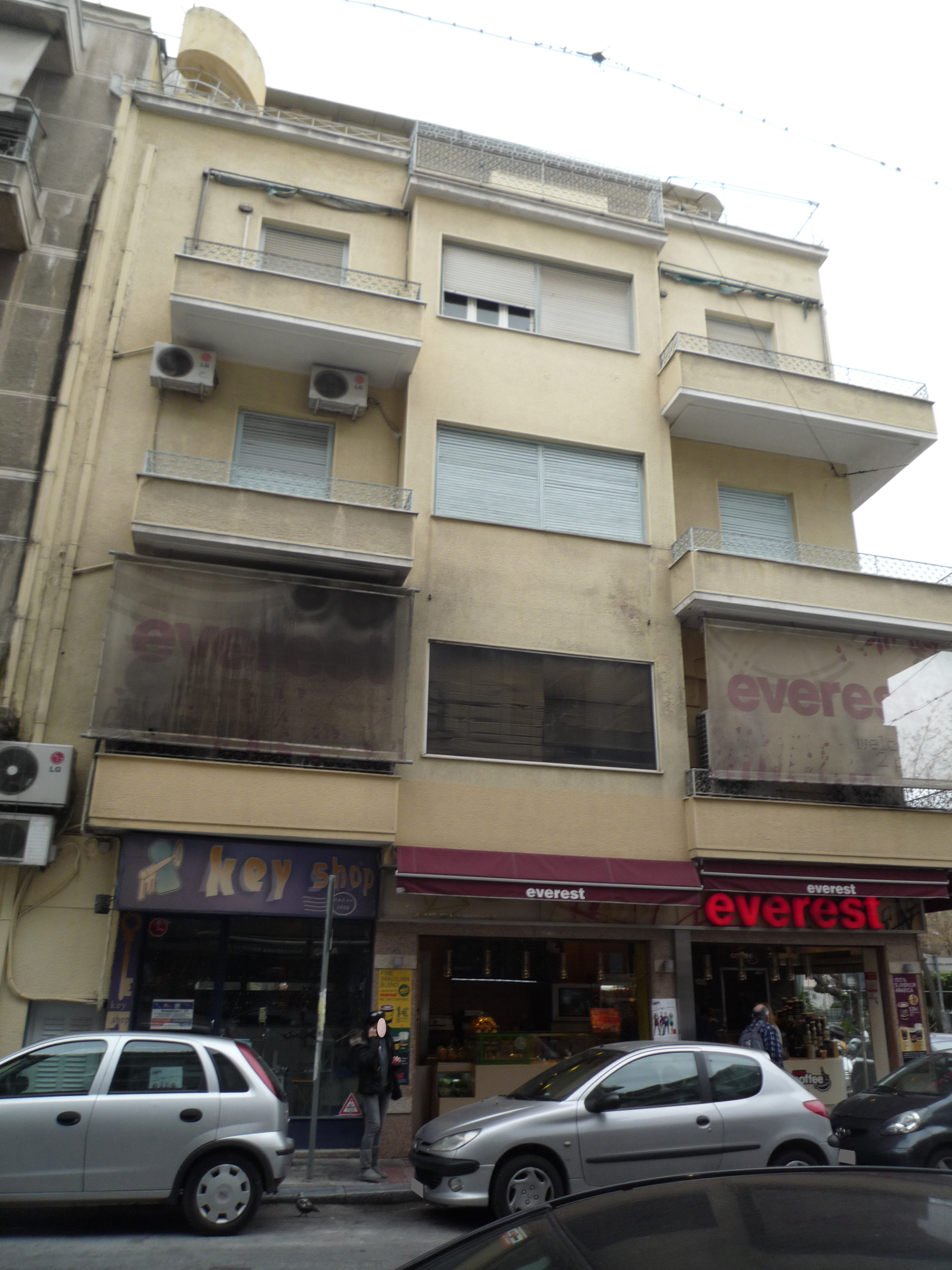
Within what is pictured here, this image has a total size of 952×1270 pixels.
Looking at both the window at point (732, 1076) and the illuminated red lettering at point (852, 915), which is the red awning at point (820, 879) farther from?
the window at point (732, 1076)

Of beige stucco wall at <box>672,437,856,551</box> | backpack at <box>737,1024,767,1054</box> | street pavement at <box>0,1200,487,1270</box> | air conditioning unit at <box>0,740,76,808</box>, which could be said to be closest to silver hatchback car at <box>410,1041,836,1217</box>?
street pavement at <box>0,1200,487,1270</box>

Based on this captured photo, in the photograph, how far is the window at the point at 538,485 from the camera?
14453mm

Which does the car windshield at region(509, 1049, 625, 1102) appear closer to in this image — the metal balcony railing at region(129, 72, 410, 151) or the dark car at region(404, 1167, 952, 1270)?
the dark car at region(404, 1167, 952, 1270)

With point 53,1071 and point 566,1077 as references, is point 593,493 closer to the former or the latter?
point 566,1077

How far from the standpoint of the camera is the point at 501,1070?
1227cm

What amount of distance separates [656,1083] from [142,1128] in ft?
14.7

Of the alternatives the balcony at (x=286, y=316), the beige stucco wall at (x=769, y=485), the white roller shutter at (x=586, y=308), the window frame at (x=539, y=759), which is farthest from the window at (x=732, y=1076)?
the white roller shutter at (x=586, y=308)

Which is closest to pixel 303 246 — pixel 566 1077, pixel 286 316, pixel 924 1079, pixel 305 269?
pixel 305 269

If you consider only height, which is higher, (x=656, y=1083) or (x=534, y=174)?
(x=534, y=174)

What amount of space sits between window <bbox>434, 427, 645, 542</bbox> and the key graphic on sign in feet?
19.9

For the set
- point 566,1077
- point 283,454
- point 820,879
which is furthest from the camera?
point 283,454

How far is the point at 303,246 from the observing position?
1550 cm

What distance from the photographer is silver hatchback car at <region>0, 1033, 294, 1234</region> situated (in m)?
7.39

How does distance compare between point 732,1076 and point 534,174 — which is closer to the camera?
point 732,1076
